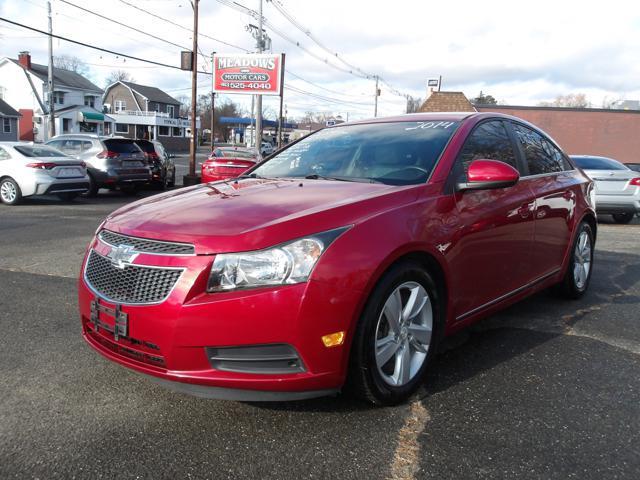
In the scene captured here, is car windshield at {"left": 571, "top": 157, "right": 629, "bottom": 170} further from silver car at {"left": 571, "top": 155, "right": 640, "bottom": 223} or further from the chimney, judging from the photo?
the chimney

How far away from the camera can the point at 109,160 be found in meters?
14.6

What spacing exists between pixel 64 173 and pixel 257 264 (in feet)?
38.5

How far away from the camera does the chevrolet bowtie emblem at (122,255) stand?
2619 millimetres

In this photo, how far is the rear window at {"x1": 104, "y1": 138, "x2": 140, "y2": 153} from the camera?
14965 mm

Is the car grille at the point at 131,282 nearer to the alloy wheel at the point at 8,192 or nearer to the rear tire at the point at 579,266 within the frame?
the rear tire at the point at 579,266

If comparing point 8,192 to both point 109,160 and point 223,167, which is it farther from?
point 223,167

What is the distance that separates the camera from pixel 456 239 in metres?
3.18

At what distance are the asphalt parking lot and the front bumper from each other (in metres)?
0.28

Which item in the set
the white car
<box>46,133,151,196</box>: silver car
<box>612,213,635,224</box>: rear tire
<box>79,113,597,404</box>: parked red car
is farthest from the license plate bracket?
<box>46,133,151,196</box>: silver car

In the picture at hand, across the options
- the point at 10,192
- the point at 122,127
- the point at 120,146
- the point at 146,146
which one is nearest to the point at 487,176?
the point at 10,192

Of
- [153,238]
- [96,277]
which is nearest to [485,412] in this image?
[153,238]

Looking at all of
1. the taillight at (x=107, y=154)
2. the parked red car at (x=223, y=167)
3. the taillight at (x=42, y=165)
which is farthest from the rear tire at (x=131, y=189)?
the taillight at (x=42, y=165)

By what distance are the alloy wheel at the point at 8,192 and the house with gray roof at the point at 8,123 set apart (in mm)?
42055

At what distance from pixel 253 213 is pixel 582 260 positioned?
3.75m
